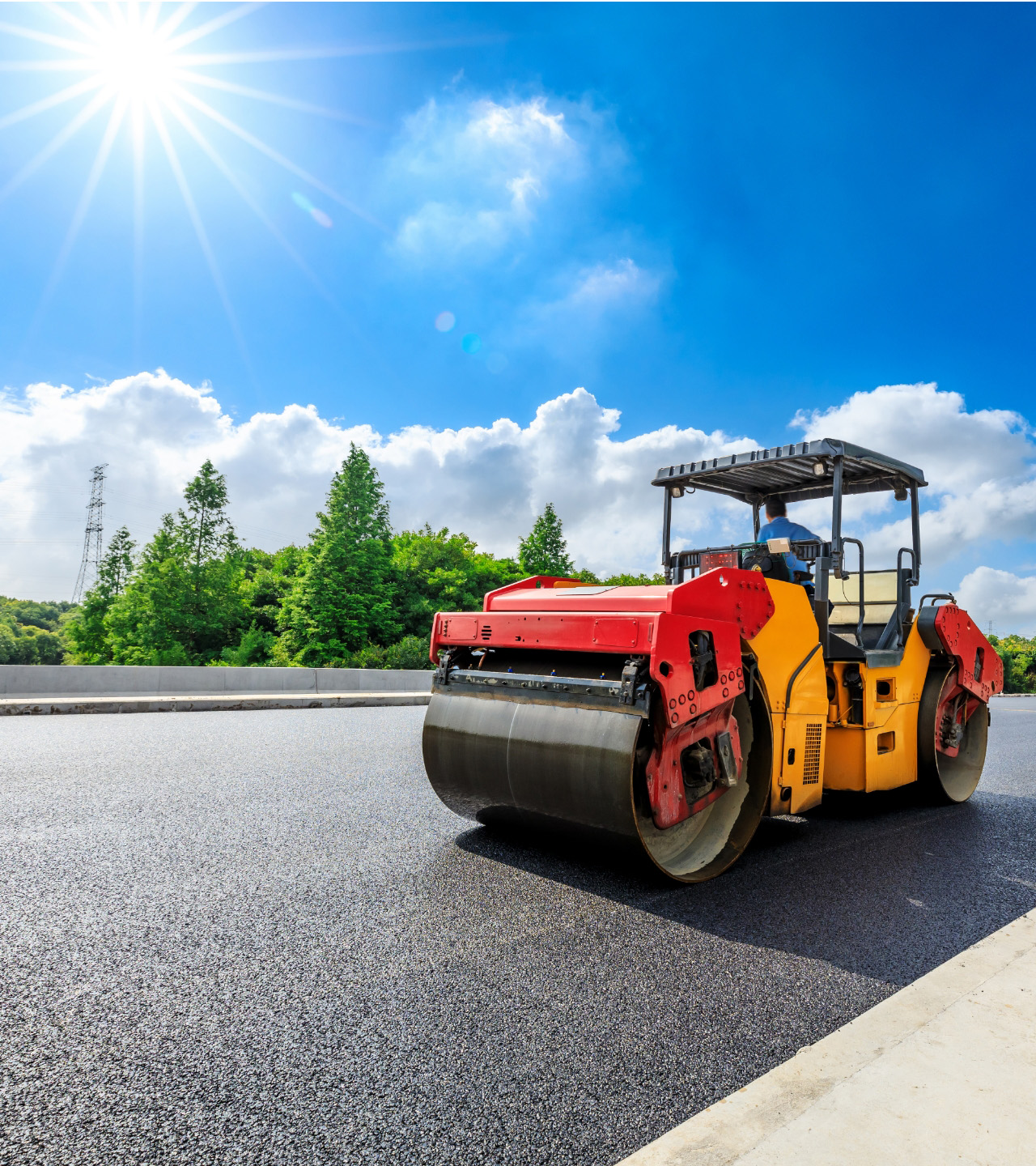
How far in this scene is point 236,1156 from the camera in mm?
1875

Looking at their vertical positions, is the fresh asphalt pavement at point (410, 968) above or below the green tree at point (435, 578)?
below

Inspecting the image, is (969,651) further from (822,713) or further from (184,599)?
(184,599)

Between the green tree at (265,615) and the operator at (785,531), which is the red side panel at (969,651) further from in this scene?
the green tree at (265,615)

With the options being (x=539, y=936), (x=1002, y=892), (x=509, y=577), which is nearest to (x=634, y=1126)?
(x=539, y=936)

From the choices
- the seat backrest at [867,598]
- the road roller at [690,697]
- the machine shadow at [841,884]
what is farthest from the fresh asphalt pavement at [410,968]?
the seat backrest at [867,598]

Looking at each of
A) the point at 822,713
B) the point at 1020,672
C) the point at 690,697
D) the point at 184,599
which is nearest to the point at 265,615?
the point at 184,599

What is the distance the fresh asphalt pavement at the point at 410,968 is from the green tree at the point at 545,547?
1536 inches

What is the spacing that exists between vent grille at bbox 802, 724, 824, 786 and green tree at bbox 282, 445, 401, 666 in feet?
90.9

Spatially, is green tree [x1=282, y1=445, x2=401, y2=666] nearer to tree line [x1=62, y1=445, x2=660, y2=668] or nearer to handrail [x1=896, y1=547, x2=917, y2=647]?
tree line [x1=62, y1=445, x2=660, y2=668]

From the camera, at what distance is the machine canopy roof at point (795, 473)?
5246mm

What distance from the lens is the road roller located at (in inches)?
144

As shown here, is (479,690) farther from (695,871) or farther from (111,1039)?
(111,1039)

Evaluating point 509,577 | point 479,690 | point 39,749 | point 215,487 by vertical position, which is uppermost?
point 215,487

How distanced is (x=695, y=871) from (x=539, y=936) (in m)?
1.07
